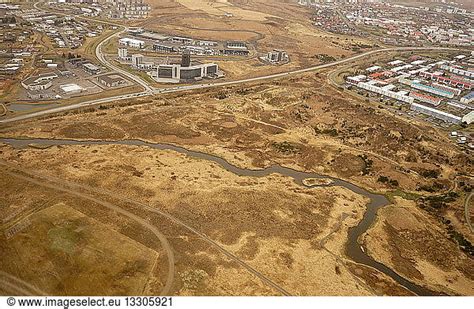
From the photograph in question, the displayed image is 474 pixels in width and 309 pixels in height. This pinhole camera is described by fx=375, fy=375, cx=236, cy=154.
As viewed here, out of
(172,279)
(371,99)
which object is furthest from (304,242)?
(371,99)

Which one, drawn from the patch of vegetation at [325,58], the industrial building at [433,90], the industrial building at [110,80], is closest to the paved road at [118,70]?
the industrial building at [110,80]

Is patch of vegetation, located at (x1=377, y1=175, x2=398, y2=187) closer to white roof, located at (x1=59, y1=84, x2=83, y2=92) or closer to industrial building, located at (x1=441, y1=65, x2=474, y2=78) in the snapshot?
white roof, located at (x1=59, y1=84, x2=83, y2=92)

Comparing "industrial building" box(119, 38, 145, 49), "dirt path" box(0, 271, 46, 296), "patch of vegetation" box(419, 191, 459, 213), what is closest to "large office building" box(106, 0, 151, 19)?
"industrial building" box(119, 38, 145, 49)

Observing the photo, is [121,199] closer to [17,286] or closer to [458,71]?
[17,286]

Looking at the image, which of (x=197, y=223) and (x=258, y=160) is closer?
(x=197, y=223)

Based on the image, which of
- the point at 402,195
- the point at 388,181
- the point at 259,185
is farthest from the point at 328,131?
the point at 259,185

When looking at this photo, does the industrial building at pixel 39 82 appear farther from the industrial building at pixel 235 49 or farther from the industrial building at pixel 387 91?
the industrial building at pixel 387 91

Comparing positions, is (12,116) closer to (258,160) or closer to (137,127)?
(137,127)
